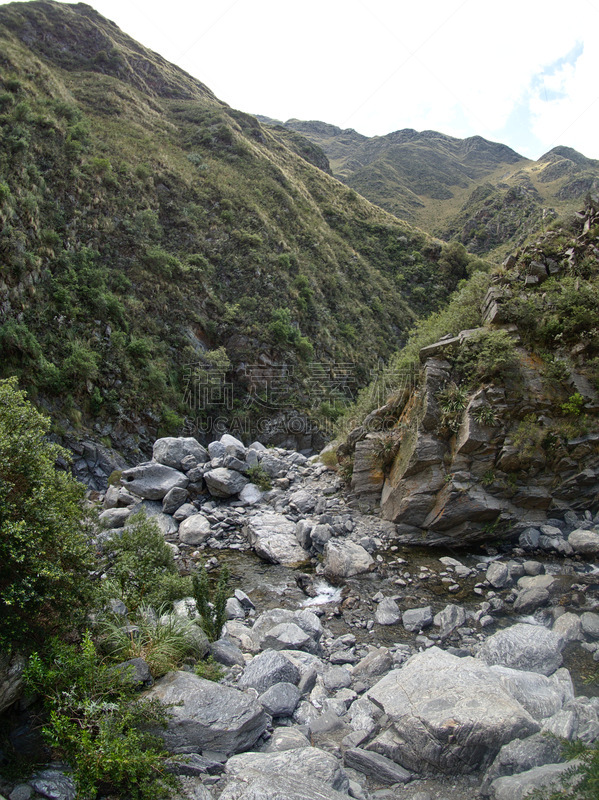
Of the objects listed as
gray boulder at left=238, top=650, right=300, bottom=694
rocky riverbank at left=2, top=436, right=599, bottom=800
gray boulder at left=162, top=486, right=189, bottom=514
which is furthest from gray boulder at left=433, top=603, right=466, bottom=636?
gray boulder at left=162, top=486, right=189, bottom=514

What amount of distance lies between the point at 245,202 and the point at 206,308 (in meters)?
12.3

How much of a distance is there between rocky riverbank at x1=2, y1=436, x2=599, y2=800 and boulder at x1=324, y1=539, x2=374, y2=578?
0.04 meters

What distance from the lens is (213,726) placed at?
4031 mm

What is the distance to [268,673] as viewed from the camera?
17.0ft

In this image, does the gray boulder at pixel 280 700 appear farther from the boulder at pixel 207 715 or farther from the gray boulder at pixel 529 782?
the gray boulder at pixel 529 782

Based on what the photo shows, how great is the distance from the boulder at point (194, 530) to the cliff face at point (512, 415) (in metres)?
4.83

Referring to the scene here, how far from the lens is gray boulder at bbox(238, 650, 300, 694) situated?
507cm

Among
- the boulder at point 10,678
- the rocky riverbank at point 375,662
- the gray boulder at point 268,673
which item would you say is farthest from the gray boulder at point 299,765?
the boulder at point 10,678

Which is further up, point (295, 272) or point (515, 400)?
point (295, 272)

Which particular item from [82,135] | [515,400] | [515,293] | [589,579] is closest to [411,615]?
[589,579]

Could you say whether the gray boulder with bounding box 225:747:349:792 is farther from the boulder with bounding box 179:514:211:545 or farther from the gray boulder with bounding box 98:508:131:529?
the gray boulder with bounding box 98:508:131:529

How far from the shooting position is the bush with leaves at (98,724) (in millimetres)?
3223

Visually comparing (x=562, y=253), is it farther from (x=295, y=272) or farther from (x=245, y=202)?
(x=245, y=202)

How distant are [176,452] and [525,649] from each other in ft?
35.5
